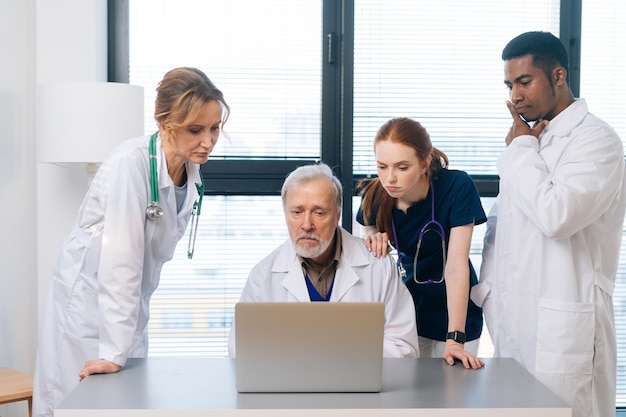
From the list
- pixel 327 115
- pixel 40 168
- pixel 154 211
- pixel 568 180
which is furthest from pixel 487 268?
pixel 40 168

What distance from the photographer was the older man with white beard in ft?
7.35

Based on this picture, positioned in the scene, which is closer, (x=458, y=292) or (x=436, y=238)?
(x=458, y=292)

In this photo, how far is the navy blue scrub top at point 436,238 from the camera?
7.48 feet

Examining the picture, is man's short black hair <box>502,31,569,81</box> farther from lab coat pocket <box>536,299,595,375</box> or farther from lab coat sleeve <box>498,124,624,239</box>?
lab coat pocket <box>536,299,595,375</box>

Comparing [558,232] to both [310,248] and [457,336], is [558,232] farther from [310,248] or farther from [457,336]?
[310,248]

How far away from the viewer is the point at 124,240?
1.91m

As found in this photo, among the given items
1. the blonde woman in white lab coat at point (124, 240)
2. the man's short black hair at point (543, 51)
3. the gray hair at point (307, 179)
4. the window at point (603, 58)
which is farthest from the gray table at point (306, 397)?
the window at point (603, 58)

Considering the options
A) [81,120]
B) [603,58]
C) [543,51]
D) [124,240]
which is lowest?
[124,240]

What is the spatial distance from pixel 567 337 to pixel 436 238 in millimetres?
475

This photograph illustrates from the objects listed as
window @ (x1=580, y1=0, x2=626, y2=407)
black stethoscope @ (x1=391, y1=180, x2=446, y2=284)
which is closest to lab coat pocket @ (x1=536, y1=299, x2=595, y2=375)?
black stethoscope @ (x1=391, y1=180, x2=446, y2=284)

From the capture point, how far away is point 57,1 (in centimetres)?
310

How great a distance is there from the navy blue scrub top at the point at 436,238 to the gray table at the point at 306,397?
0.54 m

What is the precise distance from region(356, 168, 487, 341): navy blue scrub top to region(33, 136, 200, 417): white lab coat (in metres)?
0.67

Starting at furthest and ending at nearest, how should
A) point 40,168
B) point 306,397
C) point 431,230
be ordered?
point 40,168 → point 431,230 → point 306,397
